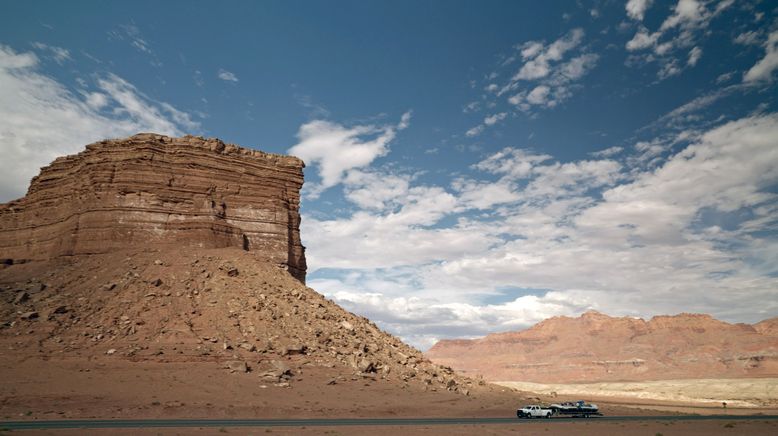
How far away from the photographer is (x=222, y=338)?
41125 millimetres

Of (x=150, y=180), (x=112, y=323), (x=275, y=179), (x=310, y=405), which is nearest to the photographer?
(x=310, y=405)

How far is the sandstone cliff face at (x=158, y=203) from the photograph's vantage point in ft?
170

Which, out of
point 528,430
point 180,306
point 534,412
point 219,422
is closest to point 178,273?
point 180,306

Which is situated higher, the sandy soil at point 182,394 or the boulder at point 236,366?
the boulder at point 236,366

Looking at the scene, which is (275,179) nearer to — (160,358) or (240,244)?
(240,244)

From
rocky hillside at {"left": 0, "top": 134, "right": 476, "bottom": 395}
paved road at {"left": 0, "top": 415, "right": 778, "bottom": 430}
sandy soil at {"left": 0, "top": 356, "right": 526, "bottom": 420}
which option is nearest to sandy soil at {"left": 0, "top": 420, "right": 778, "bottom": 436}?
paved road at {"left": 0, "top": 415, "right": 778, "bottom": 430}

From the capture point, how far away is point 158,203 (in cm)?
5312

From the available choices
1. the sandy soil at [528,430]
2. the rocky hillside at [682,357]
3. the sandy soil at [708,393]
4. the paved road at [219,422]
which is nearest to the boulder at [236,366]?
the paved road at [219,422]

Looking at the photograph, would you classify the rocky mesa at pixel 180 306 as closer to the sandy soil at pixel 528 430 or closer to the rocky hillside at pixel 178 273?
the rocky hillside at pixel 178 273

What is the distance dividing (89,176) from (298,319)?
91.3 feet

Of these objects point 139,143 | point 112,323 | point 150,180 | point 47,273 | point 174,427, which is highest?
point 139,143

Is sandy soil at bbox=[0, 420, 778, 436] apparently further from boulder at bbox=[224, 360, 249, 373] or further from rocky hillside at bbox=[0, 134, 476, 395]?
rocky hillside at bbox=[0, 134, 476, 395]

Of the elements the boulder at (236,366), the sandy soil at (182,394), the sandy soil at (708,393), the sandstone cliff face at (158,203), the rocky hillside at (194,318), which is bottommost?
the sandy soil at (708,393)

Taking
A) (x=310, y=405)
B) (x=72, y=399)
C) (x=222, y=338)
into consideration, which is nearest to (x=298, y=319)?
(x=222, y=338)
